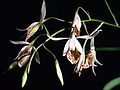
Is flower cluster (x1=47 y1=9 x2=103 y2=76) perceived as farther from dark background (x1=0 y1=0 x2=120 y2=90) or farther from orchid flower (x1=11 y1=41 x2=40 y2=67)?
dark background (x1=0 y1=0 x2=120 y2=90)

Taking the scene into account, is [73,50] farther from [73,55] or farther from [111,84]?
[111,84]

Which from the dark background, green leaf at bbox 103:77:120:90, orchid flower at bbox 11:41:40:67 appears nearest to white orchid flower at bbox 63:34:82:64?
orchid flower at bbox 11:41:40:67

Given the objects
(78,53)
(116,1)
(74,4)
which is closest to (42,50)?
(74,4)

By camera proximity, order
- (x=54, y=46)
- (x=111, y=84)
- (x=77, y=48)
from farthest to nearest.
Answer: (x=54, y=46) < (x=111, y=84) < (x=77, y=48)

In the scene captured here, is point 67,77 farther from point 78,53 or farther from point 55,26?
point 78,53

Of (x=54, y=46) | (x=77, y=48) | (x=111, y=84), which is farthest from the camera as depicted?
(x=54, y=46)

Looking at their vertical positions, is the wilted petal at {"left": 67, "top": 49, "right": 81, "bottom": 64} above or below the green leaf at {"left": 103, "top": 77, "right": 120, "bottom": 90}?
above

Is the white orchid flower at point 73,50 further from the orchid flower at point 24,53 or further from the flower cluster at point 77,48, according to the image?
the orchid flower at point 24,53

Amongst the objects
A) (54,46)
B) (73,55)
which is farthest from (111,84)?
(54,46)
